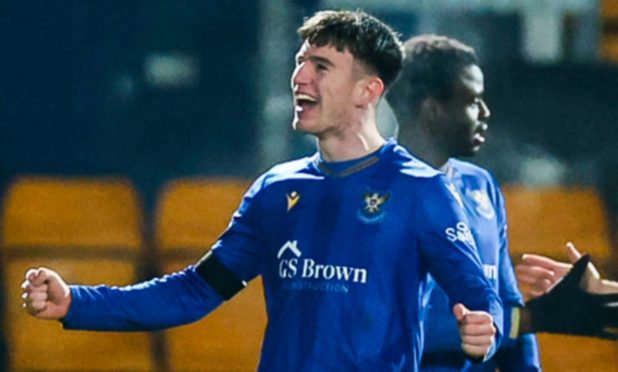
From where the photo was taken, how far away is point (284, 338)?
427 cm

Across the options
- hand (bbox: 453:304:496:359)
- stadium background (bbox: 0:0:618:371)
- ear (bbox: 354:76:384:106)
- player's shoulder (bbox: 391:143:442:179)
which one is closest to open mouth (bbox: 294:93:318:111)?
ear (bbox: 354:76:384:106)

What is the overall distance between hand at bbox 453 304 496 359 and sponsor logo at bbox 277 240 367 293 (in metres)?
0.31

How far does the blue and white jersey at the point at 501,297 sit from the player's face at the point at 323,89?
0.76m

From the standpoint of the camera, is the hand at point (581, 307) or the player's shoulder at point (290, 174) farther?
the hand at point (581, 307)

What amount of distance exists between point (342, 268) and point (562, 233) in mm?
2626

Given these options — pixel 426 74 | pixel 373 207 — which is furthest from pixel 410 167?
pixel 426 74

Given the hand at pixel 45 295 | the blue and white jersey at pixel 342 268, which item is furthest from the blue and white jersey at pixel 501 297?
the hand at pixel 45 295

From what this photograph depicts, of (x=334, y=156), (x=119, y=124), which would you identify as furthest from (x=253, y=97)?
(x=334, y=156)

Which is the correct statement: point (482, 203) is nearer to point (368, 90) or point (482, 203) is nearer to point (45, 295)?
point (368, 90)

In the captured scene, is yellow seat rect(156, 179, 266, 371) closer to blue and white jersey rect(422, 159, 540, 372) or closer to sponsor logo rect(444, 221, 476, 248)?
blue and white jersey rect(422, 159, 540, 372)

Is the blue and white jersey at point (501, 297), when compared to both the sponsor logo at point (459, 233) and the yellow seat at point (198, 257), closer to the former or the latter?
the sponsor logo at point (459, 233)

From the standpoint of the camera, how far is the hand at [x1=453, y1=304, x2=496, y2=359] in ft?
13.1

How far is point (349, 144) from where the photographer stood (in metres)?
4.40

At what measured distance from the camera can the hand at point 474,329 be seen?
400 centimetres
